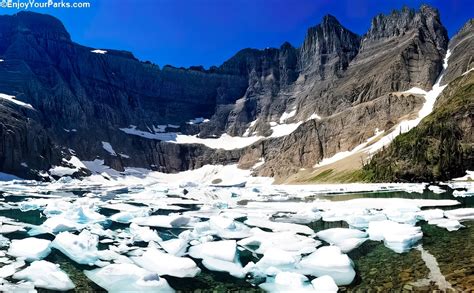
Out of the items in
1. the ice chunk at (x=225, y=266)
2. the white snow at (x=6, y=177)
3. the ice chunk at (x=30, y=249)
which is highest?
the white snow at (x=6, y=177)

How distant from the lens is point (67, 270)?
64.3ft

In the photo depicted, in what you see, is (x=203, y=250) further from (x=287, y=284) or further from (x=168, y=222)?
(x=168, y=222)

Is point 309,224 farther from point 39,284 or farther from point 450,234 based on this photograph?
point 39,284

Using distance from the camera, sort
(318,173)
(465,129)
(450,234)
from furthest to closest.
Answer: (318,173)
(465,129)
(450,234)

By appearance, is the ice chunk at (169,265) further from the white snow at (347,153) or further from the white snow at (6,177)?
the white snow at (6,177)

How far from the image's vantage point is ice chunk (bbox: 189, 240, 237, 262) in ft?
68.8

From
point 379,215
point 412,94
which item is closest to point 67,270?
point 379,215

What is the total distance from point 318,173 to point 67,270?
14929 centimetres

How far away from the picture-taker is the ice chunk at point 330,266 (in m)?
17.6

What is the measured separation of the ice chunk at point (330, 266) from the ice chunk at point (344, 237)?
15.7 ft

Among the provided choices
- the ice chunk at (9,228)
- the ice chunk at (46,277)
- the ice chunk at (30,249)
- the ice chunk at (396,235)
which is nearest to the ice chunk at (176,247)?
the ice chunk at (30,249)

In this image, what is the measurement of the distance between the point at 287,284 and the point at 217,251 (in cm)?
636

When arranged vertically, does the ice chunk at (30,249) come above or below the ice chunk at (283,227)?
above

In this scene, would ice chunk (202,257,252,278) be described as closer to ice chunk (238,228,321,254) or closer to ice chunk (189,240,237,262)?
ice chunk (189,240,237,262)
